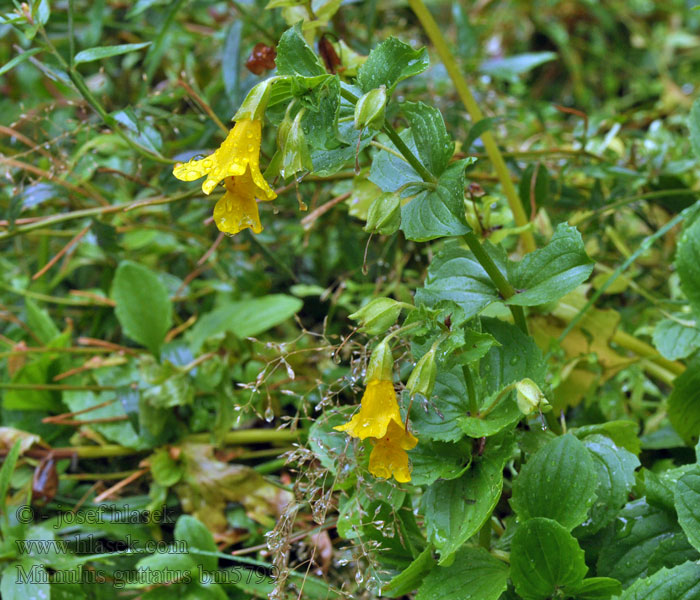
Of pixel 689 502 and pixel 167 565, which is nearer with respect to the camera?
pixel 689 502

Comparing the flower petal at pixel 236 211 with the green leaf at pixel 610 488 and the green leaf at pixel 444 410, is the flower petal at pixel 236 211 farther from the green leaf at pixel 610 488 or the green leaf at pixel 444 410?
the green leaf at pixel 610 488

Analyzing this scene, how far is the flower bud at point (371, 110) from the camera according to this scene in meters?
0.48

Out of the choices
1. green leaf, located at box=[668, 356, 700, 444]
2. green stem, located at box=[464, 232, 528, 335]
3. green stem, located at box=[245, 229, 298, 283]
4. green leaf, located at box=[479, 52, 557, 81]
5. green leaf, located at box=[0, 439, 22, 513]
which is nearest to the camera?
green stem, located at box=[464, 232, 528, 335]

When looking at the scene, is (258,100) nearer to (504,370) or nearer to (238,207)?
(238,207)

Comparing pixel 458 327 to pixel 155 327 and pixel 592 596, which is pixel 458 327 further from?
pixel 155 327

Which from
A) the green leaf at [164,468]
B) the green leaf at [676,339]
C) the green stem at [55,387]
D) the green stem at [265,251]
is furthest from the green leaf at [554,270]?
the green stem at [55,387]

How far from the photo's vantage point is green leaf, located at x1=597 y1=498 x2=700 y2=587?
23.2 inches

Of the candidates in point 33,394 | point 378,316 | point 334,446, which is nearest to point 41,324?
point 33,394

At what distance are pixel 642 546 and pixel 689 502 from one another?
0.09m

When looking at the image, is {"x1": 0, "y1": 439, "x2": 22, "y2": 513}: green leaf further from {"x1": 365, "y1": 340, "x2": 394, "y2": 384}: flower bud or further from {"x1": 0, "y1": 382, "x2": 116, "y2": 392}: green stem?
{"x1": 365, "y1": 340, "x2": 394, "y2": 384}: flower bud

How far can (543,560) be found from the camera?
22.3 inches

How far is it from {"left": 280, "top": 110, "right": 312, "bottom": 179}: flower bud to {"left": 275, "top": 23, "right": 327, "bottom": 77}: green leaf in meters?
0.05

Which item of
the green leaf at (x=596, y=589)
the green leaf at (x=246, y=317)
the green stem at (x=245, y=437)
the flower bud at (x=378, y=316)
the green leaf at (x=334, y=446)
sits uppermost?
the flower bud at (x=378, y=316)

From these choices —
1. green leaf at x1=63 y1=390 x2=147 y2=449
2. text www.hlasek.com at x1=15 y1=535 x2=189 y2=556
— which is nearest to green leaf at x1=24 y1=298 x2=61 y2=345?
green leaf at x1=63 y1=390 x2=147 y2=449
